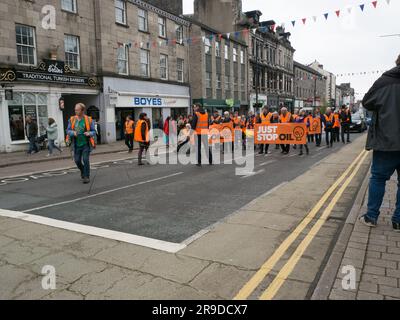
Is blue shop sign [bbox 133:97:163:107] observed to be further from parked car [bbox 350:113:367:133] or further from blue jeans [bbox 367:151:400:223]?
blue jeans [bbox 367:151:400:223]

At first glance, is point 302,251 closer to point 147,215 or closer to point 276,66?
point 147,215

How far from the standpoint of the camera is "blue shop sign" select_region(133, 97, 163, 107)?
1050 inches

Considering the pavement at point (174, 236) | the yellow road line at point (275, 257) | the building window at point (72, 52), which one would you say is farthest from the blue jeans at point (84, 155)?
the building window at point (72, 52)

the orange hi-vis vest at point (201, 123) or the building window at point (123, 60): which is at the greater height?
the building window at point (123, 60)

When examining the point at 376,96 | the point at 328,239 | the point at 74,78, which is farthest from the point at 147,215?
the point at 74,78

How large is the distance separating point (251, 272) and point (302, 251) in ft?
3.03

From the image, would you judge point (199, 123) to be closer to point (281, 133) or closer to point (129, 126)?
point (281, 133)

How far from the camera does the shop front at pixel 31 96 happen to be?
17750 millimetres

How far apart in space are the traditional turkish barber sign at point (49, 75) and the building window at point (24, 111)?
0.95 meters

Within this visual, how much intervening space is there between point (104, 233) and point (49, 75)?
17291 mm

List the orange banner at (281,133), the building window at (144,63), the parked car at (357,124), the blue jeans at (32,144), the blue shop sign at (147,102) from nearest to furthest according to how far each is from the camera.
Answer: the orange banner at (281,133)
the blue jeans at (32,144)
the blue shop sign at (147,102)
the building window at (144,63)
the parked car at (357,124)

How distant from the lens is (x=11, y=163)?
1434 centimetres

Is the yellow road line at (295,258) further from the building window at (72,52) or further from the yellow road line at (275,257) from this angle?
the building window at (72,52)

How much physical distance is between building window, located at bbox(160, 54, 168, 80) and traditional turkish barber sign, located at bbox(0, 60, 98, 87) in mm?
8237
